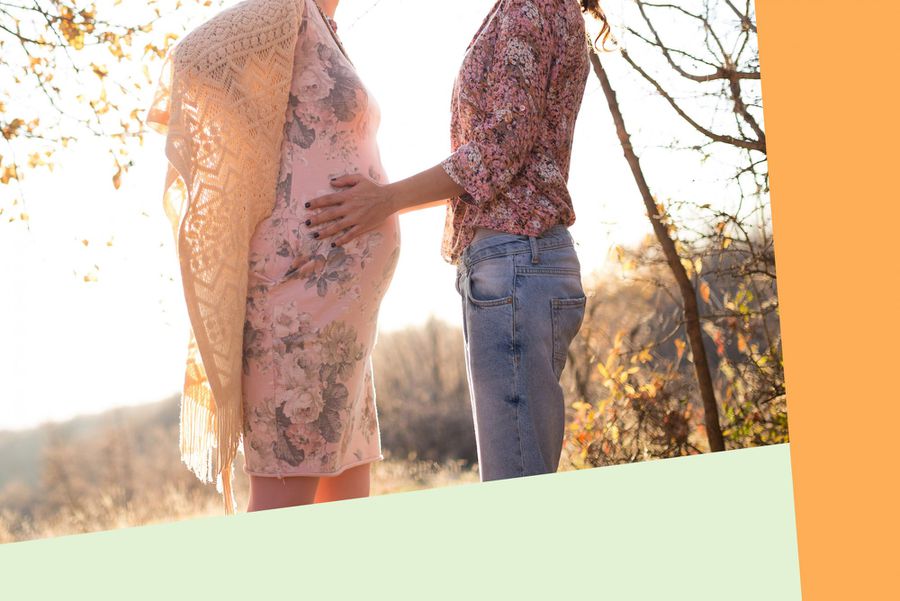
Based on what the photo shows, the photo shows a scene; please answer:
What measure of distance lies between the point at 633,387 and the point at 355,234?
2.34 m

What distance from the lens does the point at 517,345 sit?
1.49 meters

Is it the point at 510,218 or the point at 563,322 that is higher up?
the point at 510,218

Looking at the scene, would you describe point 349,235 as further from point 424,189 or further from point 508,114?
point 508,114

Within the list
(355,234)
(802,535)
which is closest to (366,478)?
(355,234)

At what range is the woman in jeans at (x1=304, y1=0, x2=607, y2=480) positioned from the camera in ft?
4.89

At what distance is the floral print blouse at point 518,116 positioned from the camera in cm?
149

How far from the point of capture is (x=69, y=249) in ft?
10.7

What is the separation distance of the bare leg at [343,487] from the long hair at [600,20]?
3.26 ft

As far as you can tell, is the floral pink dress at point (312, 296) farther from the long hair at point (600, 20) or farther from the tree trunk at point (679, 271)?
the tree trunk at point (679, 271)

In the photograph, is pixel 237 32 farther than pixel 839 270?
Yes

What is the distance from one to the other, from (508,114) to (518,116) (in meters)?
0.02

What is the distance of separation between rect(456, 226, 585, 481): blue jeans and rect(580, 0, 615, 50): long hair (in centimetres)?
52

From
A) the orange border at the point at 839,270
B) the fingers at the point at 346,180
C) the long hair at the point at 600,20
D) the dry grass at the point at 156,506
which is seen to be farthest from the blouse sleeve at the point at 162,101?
the dry grass at the point at 156,506

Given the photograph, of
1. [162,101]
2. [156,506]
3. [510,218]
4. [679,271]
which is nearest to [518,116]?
[510,218]
